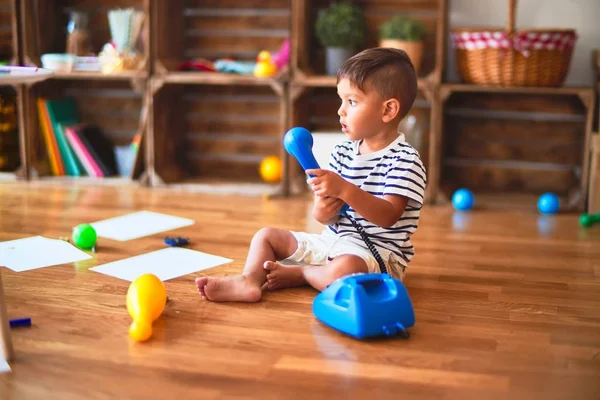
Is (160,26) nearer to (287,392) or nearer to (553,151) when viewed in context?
(553,151)

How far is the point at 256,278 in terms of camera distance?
174cm

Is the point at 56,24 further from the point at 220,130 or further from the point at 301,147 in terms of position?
the point at 301,147

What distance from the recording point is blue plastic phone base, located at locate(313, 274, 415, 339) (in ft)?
4.78

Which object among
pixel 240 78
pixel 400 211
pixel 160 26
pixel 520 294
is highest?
pixel 160 26

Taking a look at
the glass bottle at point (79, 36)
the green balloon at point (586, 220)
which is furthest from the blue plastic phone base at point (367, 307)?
the glass bottle at point (79, 36)

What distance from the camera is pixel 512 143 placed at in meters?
3.18

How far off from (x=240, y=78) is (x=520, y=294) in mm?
1610

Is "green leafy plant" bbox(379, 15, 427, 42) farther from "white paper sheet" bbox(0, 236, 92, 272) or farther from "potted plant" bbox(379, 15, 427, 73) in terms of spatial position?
"white paper sheet" bbox(0, 236, 92, 272)

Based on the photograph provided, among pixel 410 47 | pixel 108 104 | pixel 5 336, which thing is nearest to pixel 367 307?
pixel 5 336

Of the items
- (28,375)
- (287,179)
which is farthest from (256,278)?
(287,179)

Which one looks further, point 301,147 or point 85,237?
point 85,237

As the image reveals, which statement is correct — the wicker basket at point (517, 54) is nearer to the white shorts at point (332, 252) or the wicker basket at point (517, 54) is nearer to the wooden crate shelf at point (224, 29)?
the wooden crate shelf at point (224, 29)

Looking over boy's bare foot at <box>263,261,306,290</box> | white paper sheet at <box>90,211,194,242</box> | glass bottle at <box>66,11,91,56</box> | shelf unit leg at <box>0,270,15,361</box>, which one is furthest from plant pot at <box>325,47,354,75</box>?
shelf unit leg at <box>0,270,15,361</box>

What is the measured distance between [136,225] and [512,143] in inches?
64.8
